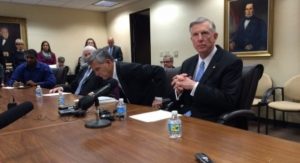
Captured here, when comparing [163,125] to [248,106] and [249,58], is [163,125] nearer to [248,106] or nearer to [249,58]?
[248,106]

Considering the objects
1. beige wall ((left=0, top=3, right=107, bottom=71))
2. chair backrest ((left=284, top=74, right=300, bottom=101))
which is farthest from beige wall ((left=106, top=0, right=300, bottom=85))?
beige wall ((left=0, top=3, right=107, bottom=71))

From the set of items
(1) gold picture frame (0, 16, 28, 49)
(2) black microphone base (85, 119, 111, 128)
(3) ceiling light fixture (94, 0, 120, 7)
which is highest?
(3) ceiling light fixture (94, 0, 120, 7)

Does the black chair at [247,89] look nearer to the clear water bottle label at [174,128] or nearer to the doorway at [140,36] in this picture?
the clear water bottle label at [174,128]

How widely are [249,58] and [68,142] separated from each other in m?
3.87

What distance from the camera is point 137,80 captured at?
8.16 ft

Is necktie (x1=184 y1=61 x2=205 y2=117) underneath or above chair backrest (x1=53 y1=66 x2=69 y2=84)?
above

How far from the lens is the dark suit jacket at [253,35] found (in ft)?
13.8

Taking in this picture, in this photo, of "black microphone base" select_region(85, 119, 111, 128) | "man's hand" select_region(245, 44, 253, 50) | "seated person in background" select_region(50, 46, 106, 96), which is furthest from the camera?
"man's hand" select_region(245, 44, 253, 50)

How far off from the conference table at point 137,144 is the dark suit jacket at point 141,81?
2.90ft

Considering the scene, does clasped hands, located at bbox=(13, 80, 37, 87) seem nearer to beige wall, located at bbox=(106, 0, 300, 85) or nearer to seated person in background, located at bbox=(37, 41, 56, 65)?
seated person in background, located at bbox=(37, 41, 56, 65)

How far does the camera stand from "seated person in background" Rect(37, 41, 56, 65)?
663cm

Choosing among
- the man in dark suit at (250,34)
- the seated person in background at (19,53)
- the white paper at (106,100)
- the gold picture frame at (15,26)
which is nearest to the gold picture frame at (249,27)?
the man in dark suit at (250,34)

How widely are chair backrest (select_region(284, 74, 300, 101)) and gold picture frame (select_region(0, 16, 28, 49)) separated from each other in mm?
6049

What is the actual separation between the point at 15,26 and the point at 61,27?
119 centimetres
